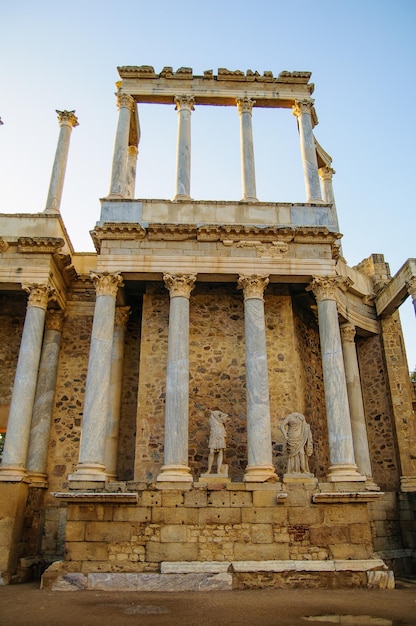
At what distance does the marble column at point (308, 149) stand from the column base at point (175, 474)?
26.1 feet

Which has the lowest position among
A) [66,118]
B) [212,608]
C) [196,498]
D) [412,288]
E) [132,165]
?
[212,608]

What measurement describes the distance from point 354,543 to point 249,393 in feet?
12.5

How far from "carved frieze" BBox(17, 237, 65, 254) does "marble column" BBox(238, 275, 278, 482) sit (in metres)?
5.16

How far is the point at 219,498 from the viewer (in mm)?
10805

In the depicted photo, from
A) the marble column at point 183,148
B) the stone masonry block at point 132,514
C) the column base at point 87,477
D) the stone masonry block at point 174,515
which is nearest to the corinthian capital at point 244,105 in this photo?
the marble column at point 183,148

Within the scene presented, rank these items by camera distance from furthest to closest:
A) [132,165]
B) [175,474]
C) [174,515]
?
1. [132,165]
2. [175,474]
3. [174,515]

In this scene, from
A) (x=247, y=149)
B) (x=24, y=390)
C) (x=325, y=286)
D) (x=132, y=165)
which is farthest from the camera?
(x=132, y=165)

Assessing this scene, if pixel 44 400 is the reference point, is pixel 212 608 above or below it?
below

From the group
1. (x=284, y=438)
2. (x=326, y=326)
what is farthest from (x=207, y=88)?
(x=284, y=438)

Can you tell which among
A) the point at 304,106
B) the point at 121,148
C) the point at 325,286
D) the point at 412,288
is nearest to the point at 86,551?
the point at 325,286

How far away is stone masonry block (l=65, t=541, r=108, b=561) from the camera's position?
1030cm

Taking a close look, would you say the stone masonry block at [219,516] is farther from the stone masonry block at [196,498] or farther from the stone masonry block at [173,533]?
the stone masonry block at [173,533]

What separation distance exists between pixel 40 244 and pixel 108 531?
773cm

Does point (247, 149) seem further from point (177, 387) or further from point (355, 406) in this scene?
point (355, 406)
